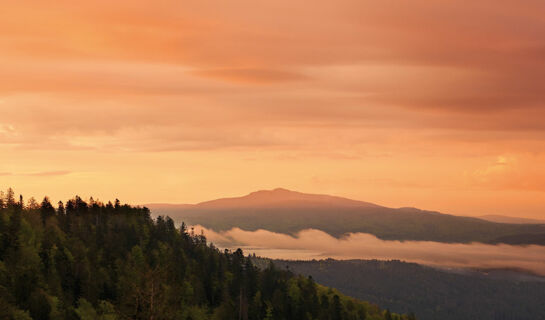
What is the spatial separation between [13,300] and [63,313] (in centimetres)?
1543

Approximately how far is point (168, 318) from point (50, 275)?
429 feet

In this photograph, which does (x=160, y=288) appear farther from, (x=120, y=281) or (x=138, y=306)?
(x=120, y=281)

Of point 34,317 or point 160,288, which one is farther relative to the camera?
point 34,317

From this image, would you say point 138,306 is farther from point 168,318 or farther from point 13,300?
point 13,300

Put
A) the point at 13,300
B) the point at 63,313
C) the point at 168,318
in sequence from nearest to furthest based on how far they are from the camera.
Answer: the point at 168,318 < the point at 13,300 < the point at 63,313

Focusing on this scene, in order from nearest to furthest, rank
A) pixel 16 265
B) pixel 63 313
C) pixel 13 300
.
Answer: pixel 13 300, pixel 63 313, pixel 16 265

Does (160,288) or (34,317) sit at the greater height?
(160,288)

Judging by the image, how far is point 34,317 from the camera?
505 ft

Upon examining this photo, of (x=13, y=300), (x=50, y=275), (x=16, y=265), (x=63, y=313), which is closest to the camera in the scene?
(x=13, y=300)

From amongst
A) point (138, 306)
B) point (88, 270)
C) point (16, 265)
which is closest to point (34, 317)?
point (16, 265)

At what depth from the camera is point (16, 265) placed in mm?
174250

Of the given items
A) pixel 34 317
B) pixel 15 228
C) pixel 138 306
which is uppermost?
pixel 15 228

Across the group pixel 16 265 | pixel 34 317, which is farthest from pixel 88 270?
pixel 34 317

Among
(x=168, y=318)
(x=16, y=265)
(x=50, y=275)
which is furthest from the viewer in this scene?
(x=50, y=275)
